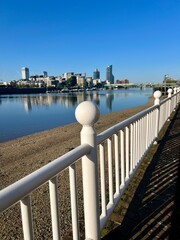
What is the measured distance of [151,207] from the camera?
101 inches

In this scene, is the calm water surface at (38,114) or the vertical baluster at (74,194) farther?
the calm water surface at (38,114)

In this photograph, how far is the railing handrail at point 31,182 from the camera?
2.92 feet

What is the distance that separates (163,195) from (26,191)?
7.73ft

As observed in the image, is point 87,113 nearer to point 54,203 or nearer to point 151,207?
point 54,203

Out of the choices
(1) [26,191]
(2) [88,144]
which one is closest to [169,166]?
(2) [88,144]

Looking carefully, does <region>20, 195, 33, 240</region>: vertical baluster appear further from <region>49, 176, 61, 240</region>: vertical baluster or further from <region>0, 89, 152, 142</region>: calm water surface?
<region>0, 89, 152, 142</region>: calm water surface

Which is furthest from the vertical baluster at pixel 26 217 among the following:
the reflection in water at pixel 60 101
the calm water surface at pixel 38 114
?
the reflection in water at pixel 60 101

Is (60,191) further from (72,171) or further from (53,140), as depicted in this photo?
(53,140)

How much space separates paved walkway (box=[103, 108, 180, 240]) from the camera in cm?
214

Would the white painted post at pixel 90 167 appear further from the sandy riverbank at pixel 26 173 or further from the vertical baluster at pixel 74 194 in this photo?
the sandy riverbank at pixel 26 173

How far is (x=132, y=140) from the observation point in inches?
127

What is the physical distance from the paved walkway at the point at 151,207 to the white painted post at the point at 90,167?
15.9 inches

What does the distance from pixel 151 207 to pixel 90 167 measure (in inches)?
53.0

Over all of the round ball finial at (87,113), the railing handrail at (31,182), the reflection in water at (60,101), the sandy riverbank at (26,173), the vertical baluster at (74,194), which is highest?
the round ball finial at (87,113)
